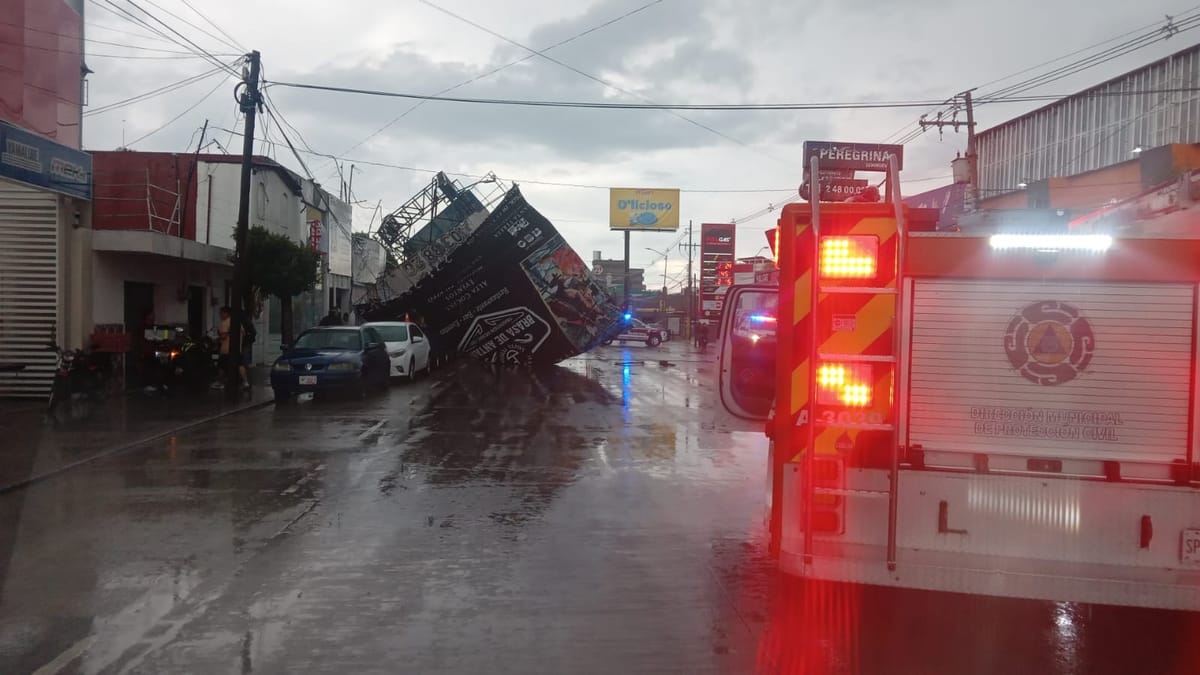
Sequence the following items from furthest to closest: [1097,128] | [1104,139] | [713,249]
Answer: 1. [713,249]
2. [1097,128]
3. [1104,139]

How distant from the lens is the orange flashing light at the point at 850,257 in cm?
471

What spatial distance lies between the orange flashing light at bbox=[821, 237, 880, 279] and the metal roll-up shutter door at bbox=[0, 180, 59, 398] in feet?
53.3

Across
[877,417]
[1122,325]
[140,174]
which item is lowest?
[877,417]

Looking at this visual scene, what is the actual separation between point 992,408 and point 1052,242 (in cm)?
88

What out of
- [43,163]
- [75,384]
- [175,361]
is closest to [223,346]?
[175,361]

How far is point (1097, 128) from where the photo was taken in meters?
32.5

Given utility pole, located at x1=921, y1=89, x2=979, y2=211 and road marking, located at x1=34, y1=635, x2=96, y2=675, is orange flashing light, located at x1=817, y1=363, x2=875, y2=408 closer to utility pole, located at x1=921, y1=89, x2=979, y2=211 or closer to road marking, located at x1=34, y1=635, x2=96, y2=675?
road marking, located at x1=34, y1=635, x2=96, y2=675

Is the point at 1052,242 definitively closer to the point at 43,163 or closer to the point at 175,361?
the point at 43,163

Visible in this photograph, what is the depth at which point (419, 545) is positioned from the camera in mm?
7305

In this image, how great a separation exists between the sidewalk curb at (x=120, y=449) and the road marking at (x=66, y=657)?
512cm

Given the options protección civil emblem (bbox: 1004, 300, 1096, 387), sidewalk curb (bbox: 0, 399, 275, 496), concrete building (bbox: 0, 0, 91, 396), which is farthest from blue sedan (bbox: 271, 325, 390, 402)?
protección civil emblem (bbox: 1004, 300, 1096, 387)

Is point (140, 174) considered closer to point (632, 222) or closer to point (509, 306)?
point (509, 306)

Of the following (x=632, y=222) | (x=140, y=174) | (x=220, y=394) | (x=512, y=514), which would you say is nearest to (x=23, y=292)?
(x=220, y=394)

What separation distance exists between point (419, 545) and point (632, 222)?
204 ft
